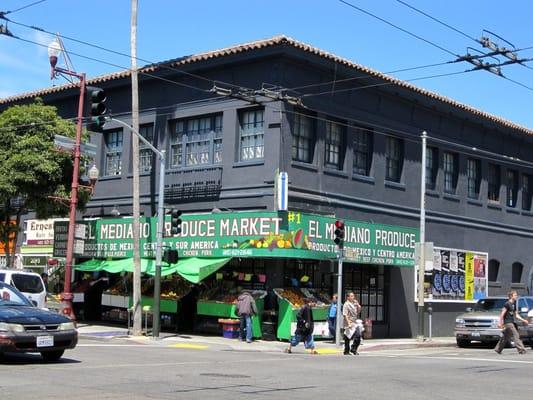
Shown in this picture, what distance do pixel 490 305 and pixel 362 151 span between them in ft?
24.1

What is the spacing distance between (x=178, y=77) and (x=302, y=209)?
728 cm

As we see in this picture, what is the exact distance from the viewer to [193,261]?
26156 millimetres

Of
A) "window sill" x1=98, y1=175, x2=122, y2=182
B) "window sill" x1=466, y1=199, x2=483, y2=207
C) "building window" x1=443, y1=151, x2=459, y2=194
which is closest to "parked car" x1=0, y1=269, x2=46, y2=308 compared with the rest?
"window sill" x1=98, y1=175, x2=122, y2=182

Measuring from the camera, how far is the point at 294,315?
24422 mm

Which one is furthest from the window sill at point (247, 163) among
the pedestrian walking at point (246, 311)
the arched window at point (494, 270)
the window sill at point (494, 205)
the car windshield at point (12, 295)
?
the arched window at point (494, 270)

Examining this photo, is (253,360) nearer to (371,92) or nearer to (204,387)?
(204,387)

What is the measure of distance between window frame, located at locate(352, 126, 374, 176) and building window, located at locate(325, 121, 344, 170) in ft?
2.21

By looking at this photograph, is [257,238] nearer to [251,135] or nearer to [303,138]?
[251,135]

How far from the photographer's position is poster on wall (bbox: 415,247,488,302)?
31.2m

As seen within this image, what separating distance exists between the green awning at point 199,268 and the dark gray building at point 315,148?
184 centimetres

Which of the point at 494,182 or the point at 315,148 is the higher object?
the point at 315,148

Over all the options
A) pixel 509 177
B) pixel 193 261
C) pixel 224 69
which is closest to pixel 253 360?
pixel 193 261

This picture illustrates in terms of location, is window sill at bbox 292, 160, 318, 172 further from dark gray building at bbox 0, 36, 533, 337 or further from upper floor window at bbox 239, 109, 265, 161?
upper floor window at bbox 239, 109, 265, 161

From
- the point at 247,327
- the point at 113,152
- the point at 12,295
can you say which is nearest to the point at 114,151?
the point at 113,152
